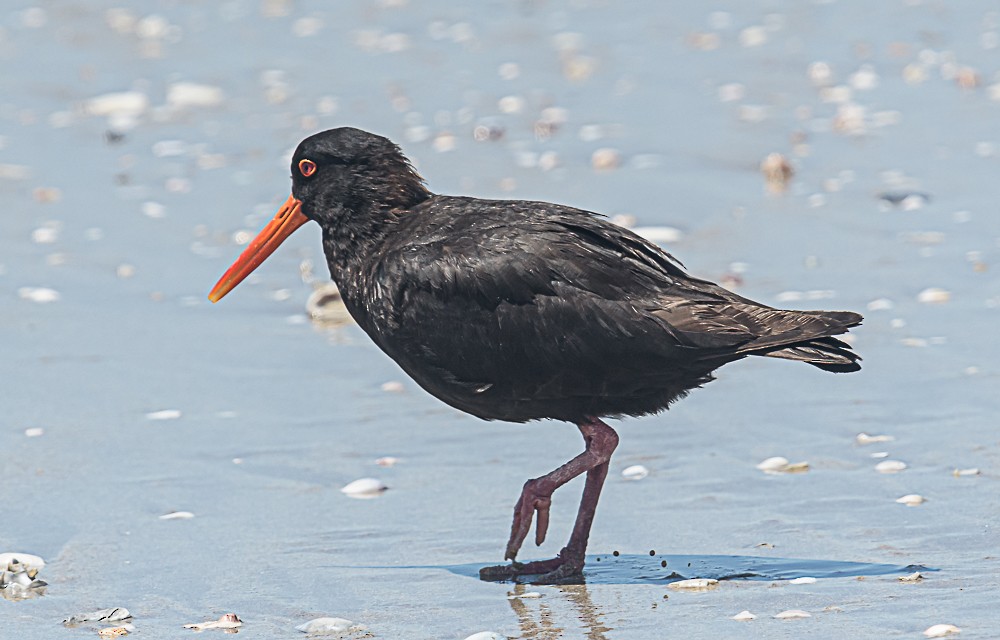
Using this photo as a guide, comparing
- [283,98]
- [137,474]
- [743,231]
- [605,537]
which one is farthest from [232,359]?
[283,98]

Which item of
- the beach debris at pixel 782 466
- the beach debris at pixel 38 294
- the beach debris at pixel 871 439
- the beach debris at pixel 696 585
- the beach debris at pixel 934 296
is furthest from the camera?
the beach debris at pixel 38 294

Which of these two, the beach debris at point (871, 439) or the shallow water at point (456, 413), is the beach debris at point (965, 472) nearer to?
the shallow water at point (456, 413)

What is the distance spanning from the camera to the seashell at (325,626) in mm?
4172

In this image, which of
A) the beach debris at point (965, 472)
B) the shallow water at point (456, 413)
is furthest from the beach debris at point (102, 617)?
the beach debris at point (965, 472)

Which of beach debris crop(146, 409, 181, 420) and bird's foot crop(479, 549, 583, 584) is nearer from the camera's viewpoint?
bird's foot crop(479, 549, 583, 584)

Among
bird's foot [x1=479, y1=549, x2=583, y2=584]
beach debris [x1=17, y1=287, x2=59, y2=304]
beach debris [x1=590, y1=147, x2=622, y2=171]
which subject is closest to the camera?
bird's foot [x1=479, y1=549, x2=583, y2=584]

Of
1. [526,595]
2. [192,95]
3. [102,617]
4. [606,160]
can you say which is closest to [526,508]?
[526,595]

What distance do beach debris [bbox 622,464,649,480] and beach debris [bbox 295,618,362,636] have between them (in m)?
1.59

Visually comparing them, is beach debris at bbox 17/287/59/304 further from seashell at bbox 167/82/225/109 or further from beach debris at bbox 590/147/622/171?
seashell at bbox 167/82/225/109

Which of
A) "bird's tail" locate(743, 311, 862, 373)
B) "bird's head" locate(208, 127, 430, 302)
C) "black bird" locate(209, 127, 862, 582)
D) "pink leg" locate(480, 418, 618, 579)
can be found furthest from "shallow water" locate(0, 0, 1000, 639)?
"bird's head" locate(208, 127, 430, 302)

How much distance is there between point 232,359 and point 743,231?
3072 millimetres

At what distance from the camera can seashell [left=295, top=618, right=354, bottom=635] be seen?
4172 mm

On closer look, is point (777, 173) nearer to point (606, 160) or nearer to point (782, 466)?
point (606, 160)

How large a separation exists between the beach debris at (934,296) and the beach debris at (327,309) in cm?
270
